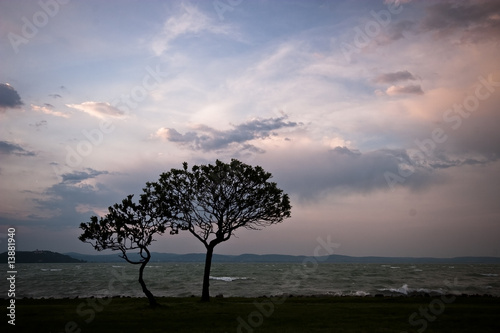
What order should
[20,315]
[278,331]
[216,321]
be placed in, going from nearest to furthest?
[278,331] → [216,321] → [20,315]

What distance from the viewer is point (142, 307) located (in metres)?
28.5

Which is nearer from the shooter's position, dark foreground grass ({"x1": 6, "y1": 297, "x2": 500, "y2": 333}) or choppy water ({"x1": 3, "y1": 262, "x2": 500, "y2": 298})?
dark foreground grass ({"x1": 6, "y1": 297, "x2": 500, "y2": 333})

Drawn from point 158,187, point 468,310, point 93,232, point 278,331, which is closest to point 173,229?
point 158,187

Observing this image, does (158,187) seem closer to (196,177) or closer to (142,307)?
(196,177)

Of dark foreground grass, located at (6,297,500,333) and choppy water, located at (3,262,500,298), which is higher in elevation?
dark foreground grass, located at (6,297,500,333)

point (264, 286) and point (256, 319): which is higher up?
point (256, 319)

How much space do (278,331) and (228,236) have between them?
14.7m

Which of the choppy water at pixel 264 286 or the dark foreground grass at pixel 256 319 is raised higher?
the dark foreground grass at pixel 256 319

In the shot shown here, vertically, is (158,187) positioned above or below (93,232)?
above

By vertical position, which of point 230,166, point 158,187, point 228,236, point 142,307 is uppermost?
point 230,166

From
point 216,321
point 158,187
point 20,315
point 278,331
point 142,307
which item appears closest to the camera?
point 278,331

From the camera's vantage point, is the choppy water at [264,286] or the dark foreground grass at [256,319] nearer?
the dark foreground grass at [256,319]

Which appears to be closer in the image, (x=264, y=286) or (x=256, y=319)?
(x=256, y=319)

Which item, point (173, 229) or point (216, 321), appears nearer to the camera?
point (216, 321)
